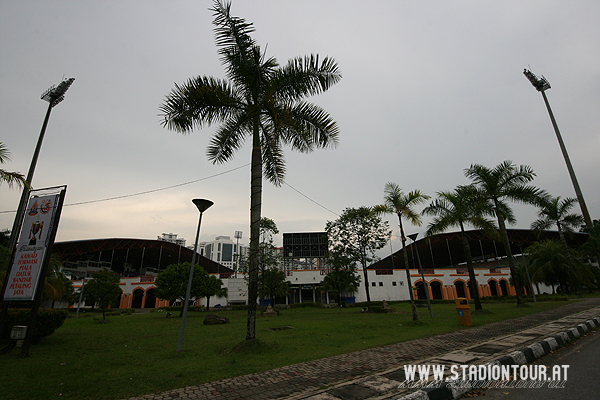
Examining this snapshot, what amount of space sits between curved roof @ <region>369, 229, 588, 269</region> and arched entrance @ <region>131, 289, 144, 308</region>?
38155 millimetres

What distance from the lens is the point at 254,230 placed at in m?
8.65

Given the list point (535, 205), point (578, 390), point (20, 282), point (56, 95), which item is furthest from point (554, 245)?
point (56, 95)

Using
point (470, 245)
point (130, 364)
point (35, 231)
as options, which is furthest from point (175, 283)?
point (470, 245)

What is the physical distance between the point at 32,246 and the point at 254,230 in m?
6.21

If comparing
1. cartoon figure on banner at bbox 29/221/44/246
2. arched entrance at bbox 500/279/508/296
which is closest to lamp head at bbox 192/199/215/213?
cartoon figure on banner at bbox 29/221/44/246

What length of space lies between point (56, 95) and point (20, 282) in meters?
13.0

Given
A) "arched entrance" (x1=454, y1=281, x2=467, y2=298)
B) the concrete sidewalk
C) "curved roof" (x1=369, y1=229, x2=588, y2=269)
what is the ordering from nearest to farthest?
the concrete sidewalk
"arched entrance" (x1=454, y1=281, x2=467, y2=298)
"curved roof" (x1=369, y1=229, x2=588, y2=269)

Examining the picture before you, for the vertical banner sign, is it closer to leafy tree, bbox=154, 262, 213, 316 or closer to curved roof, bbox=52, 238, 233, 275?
leafy tree, bbox=154, 262, 213, 316

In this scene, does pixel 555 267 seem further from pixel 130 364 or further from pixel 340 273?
pixel 130 364

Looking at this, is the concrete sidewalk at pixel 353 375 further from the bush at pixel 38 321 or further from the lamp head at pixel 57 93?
the lamp head at pixel 57 93

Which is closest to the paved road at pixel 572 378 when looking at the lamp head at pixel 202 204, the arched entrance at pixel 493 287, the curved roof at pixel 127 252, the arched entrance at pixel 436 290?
the lamp head at pixel 202 204

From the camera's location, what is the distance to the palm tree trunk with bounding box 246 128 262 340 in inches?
320

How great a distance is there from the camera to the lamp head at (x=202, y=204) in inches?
356

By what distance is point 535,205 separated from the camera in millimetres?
20266
